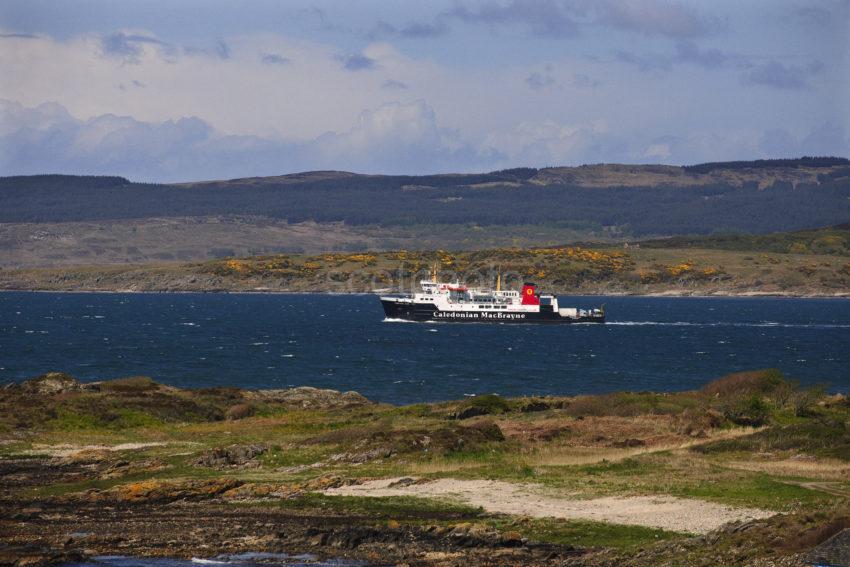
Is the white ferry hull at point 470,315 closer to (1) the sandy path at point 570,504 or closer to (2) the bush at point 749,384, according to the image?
(2) the bush at point 749,384

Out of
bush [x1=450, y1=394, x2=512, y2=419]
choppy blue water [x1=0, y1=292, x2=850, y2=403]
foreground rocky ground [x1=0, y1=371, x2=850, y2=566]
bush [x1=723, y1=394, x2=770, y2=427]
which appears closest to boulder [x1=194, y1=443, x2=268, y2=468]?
foreground rocky ground [x1=0, y1=371, x2=850, y2=566]

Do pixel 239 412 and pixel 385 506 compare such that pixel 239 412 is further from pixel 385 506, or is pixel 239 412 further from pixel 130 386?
pixel 385 506

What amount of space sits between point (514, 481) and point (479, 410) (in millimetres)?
17750

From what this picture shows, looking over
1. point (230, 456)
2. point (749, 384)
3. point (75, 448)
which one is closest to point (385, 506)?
point (230, 456)

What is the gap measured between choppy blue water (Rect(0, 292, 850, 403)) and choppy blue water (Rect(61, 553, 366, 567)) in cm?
4373

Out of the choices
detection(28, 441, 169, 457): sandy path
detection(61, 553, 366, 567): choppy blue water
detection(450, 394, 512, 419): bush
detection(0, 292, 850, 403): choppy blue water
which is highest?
detection(61, 553, 366, 567): choppy blue water

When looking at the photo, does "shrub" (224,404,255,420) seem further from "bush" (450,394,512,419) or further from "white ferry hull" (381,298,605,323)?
"white ferry hull" (381,298,605,323)

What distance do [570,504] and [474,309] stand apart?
127 meters

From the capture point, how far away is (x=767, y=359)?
332 feet

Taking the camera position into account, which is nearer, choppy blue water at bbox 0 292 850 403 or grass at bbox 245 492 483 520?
grass at bbox 245 492 483 520

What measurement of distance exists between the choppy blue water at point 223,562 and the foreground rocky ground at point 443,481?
0.47m

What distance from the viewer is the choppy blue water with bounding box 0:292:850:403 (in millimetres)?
80562

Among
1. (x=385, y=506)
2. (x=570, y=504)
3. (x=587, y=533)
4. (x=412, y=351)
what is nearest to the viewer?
(x=587, y=533)

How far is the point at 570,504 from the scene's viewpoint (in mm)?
28781
